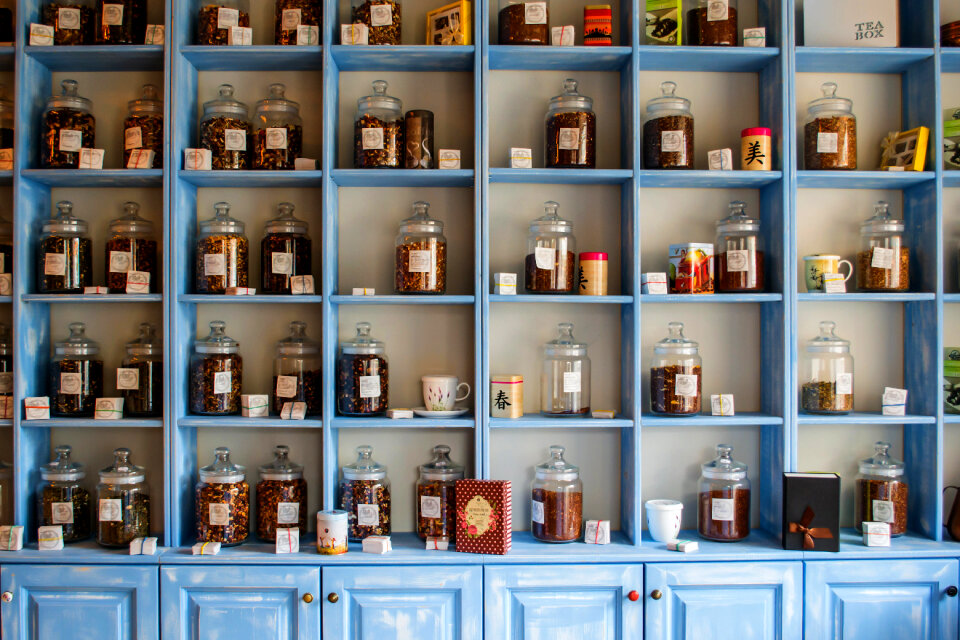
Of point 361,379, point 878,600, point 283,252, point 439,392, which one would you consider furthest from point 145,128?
point 878,600

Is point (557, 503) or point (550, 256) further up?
point (550, 256)

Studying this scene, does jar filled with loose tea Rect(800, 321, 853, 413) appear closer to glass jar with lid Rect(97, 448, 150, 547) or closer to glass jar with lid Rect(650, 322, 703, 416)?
glass jar with lid Rect(650, 322, 703, 416)

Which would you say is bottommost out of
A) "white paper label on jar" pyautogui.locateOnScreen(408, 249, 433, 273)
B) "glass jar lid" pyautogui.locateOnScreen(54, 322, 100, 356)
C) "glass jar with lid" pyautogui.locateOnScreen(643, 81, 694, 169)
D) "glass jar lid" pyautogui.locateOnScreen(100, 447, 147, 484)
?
"glass jar lid" pyautogui.locateOnScreen(100, 447, 147, 484)

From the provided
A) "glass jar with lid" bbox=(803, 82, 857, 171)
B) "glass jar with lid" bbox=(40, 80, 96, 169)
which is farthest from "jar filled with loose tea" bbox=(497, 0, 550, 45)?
"glass jar with lid" bbox=(40, 80, 96, 169)

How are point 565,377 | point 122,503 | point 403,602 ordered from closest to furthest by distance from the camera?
point 403,602 → point 122,503 → point 565,377

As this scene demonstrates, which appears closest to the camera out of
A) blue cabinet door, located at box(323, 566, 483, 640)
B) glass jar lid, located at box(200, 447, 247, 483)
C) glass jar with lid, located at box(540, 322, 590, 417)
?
blue cabinet door, located at box(323, 566, 483, 640)

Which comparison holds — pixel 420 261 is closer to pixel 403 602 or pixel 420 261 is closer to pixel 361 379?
pixel 361 379

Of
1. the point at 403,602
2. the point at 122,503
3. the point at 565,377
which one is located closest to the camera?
the point at 403,602

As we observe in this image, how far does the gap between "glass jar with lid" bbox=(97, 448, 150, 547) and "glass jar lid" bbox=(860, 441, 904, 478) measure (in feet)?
8.39

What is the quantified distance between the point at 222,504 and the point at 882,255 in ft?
8.04

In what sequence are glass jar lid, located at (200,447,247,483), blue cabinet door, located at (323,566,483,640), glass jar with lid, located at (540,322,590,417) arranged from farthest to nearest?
glass jar with lid, located at (540,322,590,417)
glass jar lid, located at (200,447,247,483)
blue cabinet door, located at (323,566,483,640)

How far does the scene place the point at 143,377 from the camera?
2.39 m

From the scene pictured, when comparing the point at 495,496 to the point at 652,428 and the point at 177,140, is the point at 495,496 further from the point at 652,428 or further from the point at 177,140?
the point at 177,140

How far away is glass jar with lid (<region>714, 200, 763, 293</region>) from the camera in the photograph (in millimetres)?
2367
